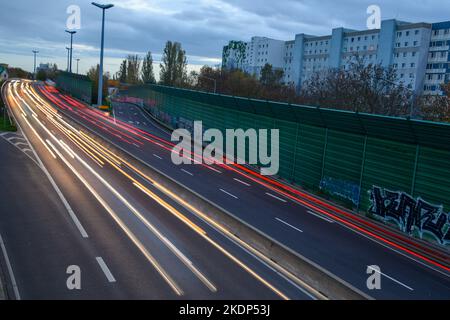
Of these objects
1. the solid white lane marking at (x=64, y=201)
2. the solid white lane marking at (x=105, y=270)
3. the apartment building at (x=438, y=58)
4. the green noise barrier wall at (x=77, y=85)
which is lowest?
the solid white lane marking at (x=64, y=201)

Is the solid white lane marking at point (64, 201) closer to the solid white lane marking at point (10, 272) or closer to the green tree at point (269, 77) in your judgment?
the solid white lane marking at point (10, 272)

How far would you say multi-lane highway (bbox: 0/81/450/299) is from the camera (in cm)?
1266

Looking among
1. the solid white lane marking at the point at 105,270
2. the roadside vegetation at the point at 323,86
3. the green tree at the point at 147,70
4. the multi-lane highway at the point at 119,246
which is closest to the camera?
the multi-lane highway at the point at 119,246

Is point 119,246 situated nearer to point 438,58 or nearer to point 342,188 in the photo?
point 342,188

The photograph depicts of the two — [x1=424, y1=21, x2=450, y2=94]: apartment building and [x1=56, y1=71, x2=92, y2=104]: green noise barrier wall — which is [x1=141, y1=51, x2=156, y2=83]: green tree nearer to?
[x1=56, y1=71, x2=92, y2=104]: green noise barrier wall

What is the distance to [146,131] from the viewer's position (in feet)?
173

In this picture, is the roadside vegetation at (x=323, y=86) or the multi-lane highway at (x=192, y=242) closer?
the multi-lane highway at (x=192, y=242)

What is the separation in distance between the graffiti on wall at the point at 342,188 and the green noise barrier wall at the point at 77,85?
223 feet

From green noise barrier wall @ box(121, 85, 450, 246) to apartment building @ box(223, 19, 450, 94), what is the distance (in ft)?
147

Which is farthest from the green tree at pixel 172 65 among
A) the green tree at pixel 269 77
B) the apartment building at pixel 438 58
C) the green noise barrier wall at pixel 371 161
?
the green noise barrier wall at pixel 371 161

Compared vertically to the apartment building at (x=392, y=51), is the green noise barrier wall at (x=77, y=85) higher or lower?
lower

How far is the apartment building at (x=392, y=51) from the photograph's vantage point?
87.7m
